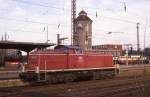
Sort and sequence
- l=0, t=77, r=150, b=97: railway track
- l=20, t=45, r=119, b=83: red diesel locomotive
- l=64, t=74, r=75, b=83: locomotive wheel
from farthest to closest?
l=64, t=74, r=75, b=83: locomotive wheel, l=20, t=45, r=119, b=83: red diesel locomotive, l=0, t=77, r=150, b=97: railway track

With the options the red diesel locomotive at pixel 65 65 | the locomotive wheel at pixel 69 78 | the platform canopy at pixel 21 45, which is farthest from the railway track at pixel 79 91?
the platform canopy at pixel 21 45

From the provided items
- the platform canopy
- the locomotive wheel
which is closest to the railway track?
the locomotive wheel

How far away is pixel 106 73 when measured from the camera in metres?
37.6

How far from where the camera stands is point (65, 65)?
32.3 m

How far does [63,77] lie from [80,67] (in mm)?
3095

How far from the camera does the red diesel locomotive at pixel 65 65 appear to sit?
29906 millimetres

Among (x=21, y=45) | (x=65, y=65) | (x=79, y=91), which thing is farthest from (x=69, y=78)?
(x=21, y=45)

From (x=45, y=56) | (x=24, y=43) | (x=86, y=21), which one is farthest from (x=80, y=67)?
(x=86, y=21)

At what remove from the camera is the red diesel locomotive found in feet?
98.1

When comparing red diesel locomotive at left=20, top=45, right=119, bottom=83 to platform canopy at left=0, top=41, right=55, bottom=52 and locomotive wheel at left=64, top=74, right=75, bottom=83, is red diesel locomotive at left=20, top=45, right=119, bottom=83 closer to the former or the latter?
locomotive wheel at left=64, top=74, right=75, bottom=83

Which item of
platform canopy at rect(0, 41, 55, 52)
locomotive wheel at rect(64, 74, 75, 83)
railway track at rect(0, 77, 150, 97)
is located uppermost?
platform canopy at rect(0, 41, 55, 52)

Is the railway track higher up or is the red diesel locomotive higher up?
the red diesel locomotive

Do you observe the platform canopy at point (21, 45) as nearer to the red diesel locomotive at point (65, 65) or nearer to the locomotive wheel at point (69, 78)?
the red diesel locomotive at point (65, 65)

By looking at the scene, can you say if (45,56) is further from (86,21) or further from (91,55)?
(86,21)
